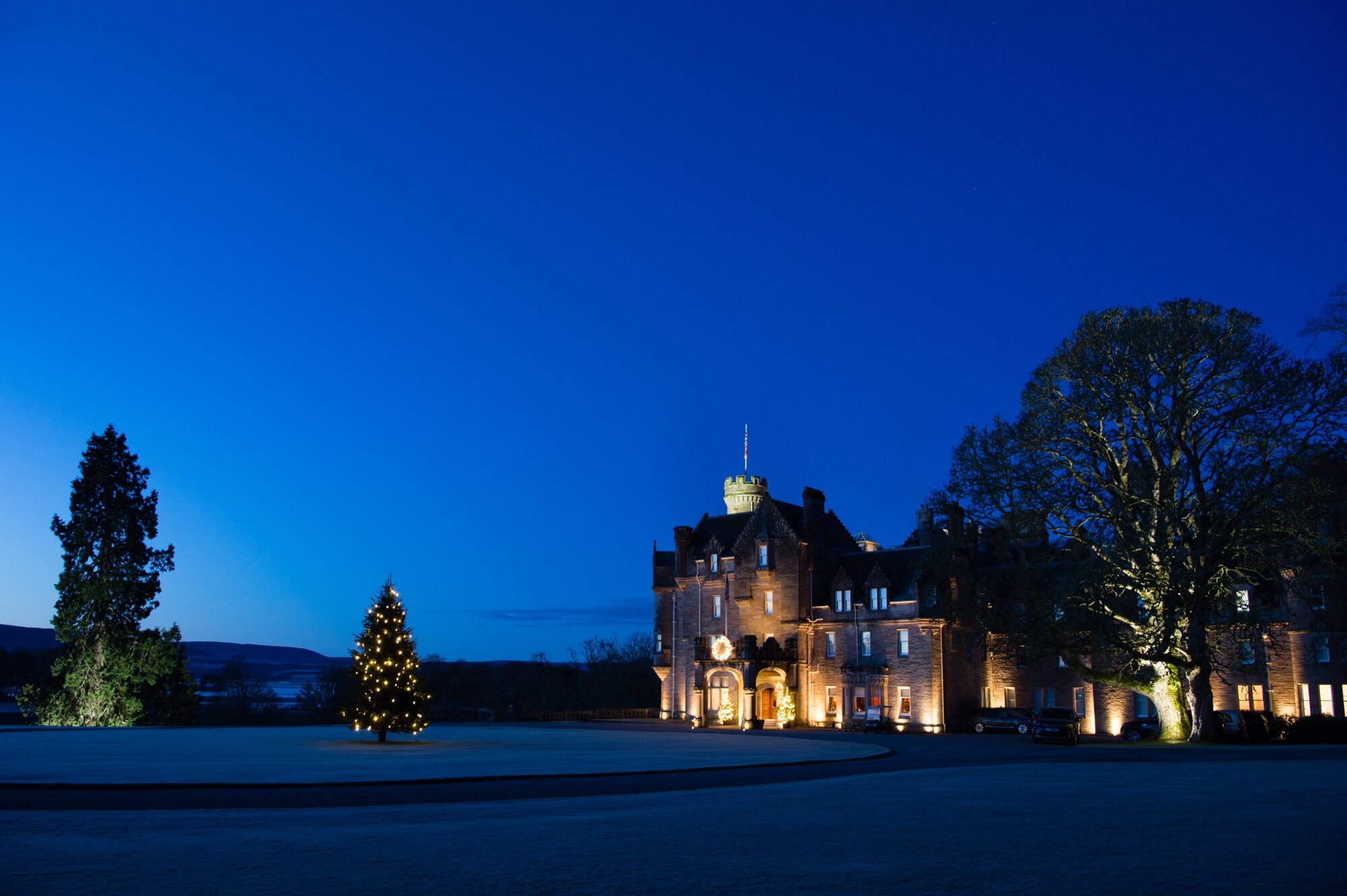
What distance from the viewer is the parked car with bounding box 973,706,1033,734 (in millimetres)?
54875

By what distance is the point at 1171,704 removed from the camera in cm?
4241

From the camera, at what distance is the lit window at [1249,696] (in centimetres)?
5197

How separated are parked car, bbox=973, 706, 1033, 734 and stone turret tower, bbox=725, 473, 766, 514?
106 feet

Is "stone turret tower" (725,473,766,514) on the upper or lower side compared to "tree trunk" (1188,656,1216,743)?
upper

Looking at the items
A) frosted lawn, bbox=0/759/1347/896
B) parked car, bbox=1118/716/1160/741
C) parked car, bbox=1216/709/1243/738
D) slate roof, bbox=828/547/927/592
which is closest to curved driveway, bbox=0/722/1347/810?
frosted lawn, bbox=0/759/1347/896

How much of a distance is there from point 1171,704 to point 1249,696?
13088 mm

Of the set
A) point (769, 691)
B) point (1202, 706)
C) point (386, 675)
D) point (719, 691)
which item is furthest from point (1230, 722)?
point (386, 675)

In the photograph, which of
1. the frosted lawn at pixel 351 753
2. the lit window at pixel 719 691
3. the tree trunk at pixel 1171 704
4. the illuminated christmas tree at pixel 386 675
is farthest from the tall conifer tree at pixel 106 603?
the tree trunk at pixel 1171 704

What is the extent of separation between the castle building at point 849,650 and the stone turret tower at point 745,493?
14386 millimetres

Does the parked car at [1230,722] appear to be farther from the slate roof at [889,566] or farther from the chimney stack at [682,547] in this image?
the chimney stack at [682,547]

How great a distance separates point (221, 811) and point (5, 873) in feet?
21.3

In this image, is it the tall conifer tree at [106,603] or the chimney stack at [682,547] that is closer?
the tall conifer tree at [106,603]

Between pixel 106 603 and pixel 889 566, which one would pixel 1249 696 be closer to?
pixel 889 566

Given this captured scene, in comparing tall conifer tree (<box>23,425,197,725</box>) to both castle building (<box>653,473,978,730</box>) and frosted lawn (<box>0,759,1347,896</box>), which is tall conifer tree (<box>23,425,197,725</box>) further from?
frosted lawn (<box>0,759,1347,896</box>)
